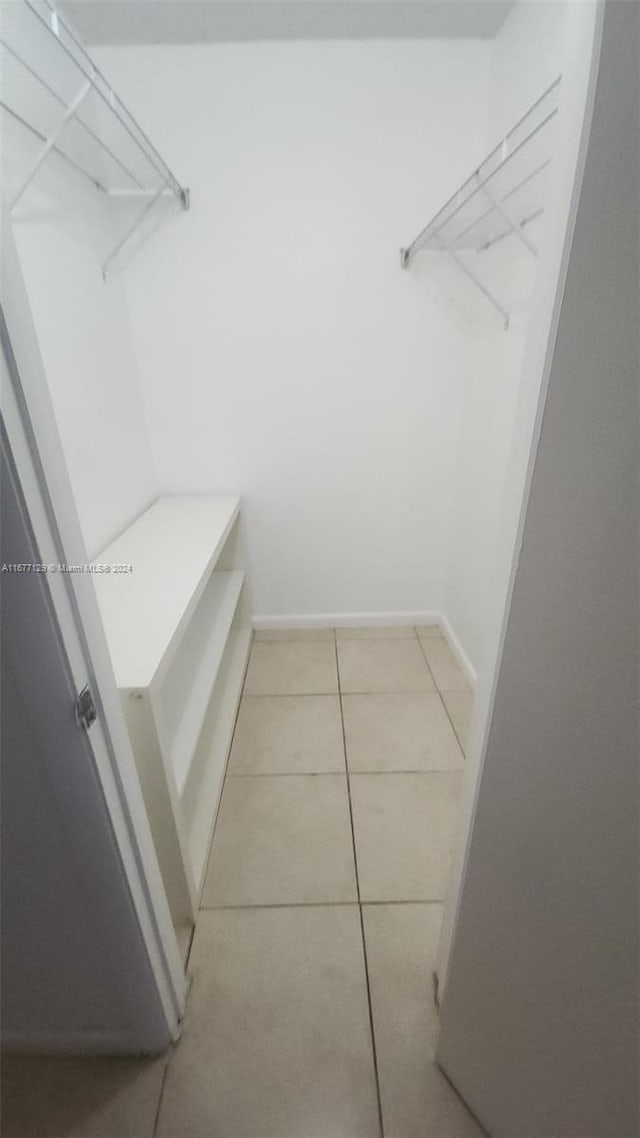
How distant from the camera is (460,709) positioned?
1.92 meters

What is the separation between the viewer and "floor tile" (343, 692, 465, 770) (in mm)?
1683

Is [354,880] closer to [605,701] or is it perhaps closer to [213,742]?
[213,742]

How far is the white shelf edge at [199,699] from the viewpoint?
1.18 metres

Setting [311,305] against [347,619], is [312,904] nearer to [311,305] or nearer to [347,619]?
[347,619]

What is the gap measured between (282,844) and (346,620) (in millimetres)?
1270

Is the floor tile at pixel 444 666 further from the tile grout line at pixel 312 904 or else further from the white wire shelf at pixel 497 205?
the white wire shelf at pixel 497 205

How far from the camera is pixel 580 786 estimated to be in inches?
20.2

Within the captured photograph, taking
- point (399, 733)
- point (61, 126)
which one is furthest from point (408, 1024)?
point (61, 126)

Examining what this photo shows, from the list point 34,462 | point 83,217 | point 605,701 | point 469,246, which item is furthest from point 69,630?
point 469,246

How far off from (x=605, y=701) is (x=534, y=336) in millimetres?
374

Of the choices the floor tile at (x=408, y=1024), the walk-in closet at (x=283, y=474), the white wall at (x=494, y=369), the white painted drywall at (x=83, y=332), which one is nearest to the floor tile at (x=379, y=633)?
the walk-in closet at (x=283, y=474)

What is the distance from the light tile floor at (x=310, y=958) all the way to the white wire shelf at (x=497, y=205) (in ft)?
5.40

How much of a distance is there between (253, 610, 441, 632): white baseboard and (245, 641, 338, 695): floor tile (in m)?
0.14

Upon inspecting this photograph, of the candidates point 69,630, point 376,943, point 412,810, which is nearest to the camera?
point 69,630
